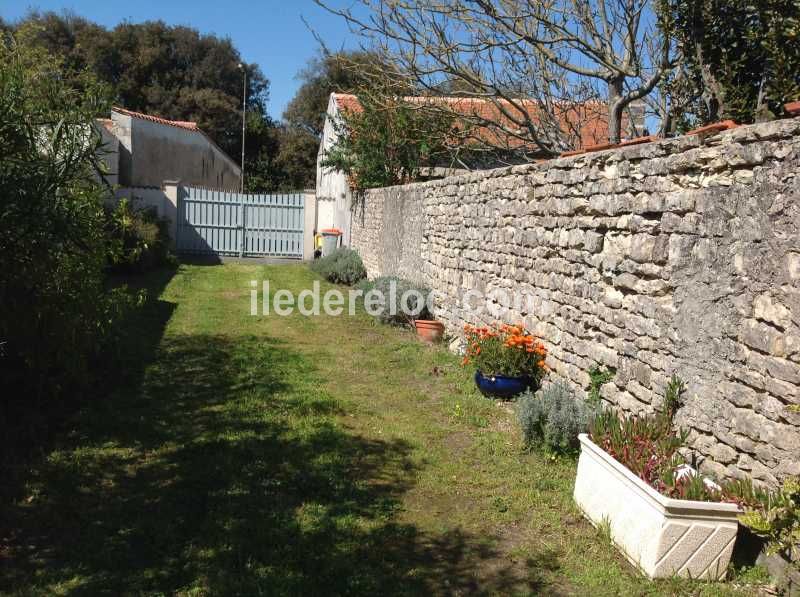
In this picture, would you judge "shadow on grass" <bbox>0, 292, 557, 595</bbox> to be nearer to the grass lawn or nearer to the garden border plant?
the grass lawn

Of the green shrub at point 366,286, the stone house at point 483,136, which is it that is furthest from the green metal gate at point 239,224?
the green shrub at point 366,286

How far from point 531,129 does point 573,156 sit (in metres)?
5.22

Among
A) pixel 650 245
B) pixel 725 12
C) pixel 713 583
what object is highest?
pixel 725 12

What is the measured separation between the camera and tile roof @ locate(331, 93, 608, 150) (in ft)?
35.9

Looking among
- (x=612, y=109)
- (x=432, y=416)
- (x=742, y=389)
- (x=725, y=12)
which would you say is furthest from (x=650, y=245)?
(x=612, y=109)

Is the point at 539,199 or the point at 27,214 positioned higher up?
the point at 539,199

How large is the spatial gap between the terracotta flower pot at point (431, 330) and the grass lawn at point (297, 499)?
1842 mm

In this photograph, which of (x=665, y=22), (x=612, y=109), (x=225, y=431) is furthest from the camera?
(x=612, y=109)

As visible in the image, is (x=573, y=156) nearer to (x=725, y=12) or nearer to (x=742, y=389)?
(x=742, y=389)

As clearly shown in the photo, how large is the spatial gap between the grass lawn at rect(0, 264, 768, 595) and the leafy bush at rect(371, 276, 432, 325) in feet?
8.47

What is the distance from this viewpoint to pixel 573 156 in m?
5.30

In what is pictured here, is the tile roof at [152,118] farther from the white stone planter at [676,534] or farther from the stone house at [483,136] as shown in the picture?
the white stone planter at [676,534]

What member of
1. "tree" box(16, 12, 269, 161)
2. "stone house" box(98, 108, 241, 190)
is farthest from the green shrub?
"tree" box(16, 12, 269, 161)

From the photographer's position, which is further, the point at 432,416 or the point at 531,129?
the point at 531,129
